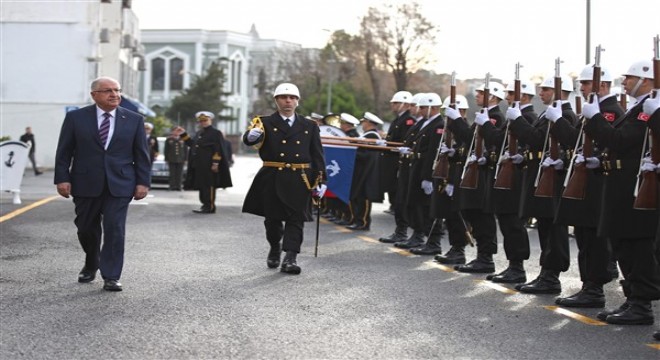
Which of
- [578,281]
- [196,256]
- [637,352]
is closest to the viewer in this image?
[637,352]

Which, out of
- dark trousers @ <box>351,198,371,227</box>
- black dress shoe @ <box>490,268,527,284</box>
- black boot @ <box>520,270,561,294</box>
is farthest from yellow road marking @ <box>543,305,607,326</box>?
dark trousers @ <box>351,198,371,227</box>

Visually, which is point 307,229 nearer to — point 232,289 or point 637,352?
point 232,289

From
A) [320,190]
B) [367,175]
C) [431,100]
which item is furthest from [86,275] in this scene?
[367,175]

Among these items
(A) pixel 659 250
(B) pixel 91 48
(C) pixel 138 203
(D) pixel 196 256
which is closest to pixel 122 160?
(D) pixel 196 256

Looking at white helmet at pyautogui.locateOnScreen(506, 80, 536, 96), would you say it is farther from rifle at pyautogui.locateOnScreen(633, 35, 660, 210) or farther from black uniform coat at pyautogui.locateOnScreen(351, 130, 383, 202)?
black uniform coat at pyautogui.locateOnScreen(351, 130, 383, 202)

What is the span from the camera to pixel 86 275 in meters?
10.5


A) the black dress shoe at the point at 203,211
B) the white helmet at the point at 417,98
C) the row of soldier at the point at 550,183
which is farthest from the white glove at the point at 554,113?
the black dress shoe at the point at 203,211

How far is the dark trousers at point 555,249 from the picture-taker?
10.8 meters

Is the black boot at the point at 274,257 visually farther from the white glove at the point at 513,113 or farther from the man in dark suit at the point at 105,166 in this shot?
the white glove at the point at 513,113

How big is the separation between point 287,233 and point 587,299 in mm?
3464

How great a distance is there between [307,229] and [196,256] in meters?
5.08

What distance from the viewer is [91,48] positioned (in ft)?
176

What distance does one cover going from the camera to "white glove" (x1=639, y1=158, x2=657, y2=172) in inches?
332

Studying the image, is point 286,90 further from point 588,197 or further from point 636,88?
point 636,88
